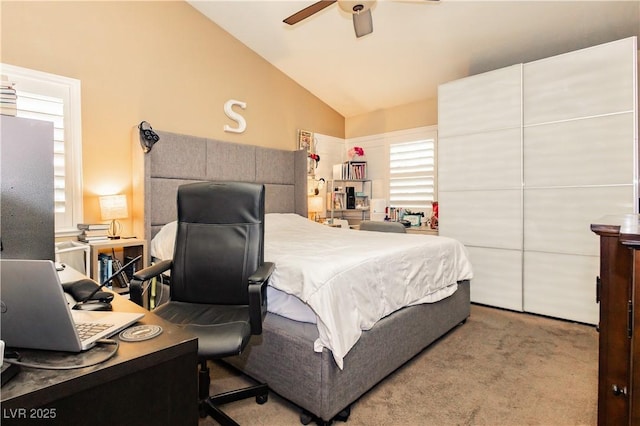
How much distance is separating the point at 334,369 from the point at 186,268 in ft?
3.32

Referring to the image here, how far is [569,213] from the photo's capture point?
316 cm

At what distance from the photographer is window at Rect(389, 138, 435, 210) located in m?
4.74

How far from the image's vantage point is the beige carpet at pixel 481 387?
1.80 m

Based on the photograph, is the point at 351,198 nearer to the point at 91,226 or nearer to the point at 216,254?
the point at 91,226

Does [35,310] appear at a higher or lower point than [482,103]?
lower

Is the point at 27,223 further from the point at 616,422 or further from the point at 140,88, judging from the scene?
the point at 140,88

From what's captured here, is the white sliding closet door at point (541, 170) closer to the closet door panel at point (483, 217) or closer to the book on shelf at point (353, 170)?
the closet door panel at point (483, 217)

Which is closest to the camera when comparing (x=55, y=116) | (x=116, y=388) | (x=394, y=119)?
(x=116, y=388)

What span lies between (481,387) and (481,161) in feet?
7.67

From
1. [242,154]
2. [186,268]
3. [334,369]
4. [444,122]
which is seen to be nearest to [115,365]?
[334,369]

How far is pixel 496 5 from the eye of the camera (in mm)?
3066

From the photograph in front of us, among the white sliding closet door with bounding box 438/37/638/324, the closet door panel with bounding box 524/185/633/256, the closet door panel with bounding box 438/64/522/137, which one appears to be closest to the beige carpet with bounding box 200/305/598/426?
the white sliding closet door with bounding box 438/37/638/324

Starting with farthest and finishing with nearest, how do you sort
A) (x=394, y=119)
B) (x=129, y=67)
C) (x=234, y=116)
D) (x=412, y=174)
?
(x=394, y=119), (x=412, y=174), (x=234, y=116), (x=129, y=67)

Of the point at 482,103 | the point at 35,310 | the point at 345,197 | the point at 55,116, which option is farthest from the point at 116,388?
the point at 345,197
